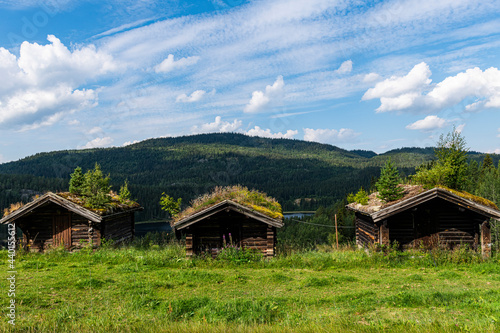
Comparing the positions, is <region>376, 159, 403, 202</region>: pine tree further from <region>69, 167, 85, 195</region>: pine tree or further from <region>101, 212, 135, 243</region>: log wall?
<region>69, 167, 85, 195</region>: pine tree

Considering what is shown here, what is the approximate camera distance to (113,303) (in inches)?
347

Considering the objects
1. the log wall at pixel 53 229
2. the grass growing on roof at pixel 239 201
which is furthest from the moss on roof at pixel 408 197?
the log wall at pixel 53 229

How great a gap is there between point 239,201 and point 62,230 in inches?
414

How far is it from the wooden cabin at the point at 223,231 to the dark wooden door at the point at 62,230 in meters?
6.80

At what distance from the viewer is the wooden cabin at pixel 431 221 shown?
604 inches

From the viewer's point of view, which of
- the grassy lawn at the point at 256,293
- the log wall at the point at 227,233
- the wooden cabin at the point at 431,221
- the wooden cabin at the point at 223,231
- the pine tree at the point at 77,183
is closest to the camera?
the grassy lawn at the point at 256,293

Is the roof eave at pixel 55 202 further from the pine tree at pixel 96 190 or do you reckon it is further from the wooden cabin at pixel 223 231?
the wooden cabin at pixel 223 231

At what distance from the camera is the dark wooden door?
17.9 metres

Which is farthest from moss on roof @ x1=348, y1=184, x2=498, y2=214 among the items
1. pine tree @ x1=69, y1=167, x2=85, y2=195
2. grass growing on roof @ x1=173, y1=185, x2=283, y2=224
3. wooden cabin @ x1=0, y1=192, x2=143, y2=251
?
pine tree @ x1=69, y1=167, x2=85, y2=195

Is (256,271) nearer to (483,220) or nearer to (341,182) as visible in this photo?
(483,220)

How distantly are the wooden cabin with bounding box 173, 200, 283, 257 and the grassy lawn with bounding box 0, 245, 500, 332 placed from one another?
44.1 inches

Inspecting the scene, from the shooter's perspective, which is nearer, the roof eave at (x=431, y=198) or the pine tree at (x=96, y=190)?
the roof eave at (x=431, y=198)

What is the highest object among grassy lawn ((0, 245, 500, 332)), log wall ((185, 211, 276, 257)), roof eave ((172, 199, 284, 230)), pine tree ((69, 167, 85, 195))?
pine tree ((69, 167, 85, 195))

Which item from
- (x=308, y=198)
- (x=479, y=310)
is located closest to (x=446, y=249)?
(x=479, y=310)
